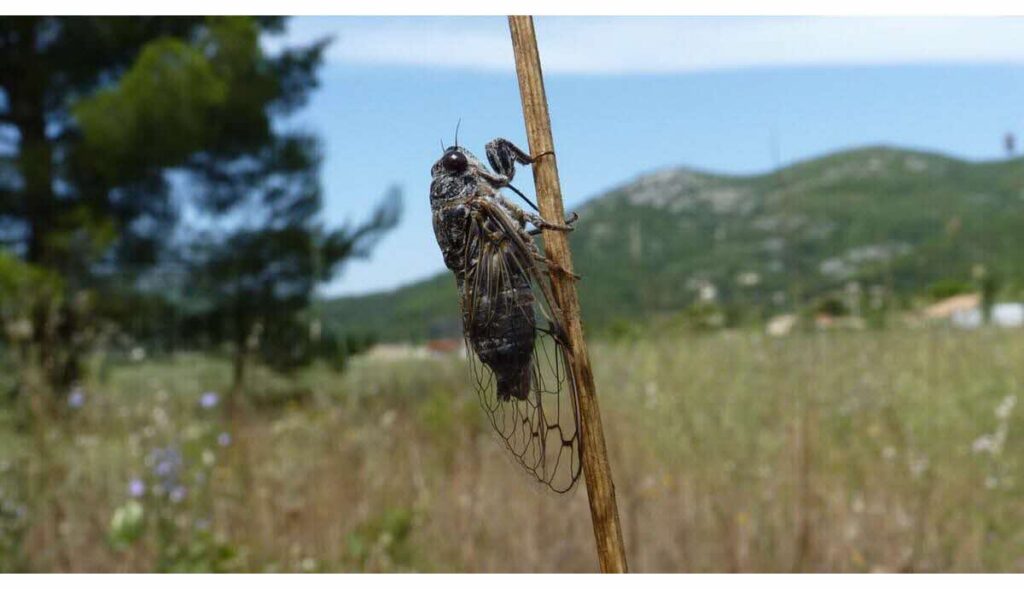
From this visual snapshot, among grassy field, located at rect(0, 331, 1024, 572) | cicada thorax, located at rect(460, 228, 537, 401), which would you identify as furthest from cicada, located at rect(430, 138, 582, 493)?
grassy field, located at rect(0, 331, 1024, 572)

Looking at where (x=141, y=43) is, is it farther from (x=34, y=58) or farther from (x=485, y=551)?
(x=485, y=551)

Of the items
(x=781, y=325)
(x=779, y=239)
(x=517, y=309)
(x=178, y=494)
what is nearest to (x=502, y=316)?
(x=517, y=309)

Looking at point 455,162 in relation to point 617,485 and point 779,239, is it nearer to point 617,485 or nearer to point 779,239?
point 617,485

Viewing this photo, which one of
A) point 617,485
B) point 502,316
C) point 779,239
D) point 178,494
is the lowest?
point 617,485

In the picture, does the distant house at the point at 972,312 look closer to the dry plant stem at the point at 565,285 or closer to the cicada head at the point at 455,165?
the cicada head at the point at 455,165

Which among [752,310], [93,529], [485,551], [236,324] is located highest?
[236,324]
